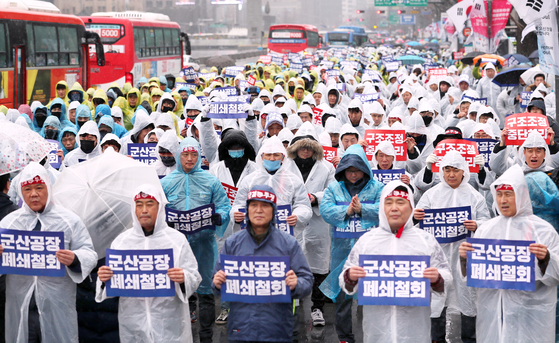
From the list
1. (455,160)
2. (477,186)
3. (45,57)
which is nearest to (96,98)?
(45,57)

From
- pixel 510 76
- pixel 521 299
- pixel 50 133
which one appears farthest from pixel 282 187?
pixel 510 76

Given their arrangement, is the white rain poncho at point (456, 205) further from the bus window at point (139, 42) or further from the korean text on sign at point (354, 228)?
the bus window at point (139, 42)

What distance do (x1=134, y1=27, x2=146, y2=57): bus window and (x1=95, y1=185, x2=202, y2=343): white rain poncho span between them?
20.4m

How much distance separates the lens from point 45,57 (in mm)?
17219

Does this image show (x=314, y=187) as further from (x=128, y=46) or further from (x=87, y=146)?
(x=128, y=46)

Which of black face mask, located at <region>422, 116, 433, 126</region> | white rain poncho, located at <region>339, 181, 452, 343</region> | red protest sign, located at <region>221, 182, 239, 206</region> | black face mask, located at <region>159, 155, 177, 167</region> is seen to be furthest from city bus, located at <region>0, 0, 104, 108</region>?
white rain poncho, located at <region>339, 181, 452, 343</region>

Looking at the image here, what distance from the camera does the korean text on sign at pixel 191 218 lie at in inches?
232

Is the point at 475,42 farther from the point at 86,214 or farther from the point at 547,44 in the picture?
the point at 86,214

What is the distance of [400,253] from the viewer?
15.1 feet

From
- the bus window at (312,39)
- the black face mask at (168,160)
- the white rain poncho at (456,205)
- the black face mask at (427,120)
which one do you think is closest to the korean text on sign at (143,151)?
the black face mask at (168,160)

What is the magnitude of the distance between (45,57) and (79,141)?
9.73m

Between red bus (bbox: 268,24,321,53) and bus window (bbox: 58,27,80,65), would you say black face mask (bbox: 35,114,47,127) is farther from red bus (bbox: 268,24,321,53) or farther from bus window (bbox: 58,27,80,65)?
red bus (bbox: 268,24,321,53)

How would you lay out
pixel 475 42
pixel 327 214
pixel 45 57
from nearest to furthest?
1. pixel 327 214
2. pixel 45 57
3. pixel 475 42

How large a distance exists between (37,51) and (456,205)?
13.3 meters
